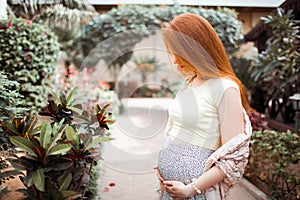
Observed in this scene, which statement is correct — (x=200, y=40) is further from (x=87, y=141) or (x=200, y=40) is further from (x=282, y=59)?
(x=282, y=59)

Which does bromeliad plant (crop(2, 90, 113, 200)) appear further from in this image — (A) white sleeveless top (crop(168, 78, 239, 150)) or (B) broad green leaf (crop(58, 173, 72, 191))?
(A) white sleeveless top (crop(168, 78, 239, 150))

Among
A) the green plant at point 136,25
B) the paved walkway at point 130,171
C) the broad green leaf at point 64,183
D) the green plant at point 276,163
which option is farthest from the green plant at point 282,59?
the broad green leaf at point 64,183

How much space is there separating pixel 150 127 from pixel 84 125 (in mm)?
557

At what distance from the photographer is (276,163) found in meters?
3.12

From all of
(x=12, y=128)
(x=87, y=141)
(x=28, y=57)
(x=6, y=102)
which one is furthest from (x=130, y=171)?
(x=12, y=128)

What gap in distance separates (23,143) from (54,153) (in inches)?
5.3

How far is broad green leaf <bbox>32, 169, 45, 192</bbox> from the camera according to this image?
1.31m

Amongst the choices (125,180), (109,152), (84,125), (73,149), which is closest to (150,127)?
(84,125)

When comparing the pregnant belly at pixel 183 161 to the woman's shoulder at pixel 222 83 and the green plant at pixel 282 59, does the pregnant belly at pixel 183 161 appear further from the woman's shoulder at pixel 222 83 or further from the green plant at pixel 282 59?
the green plant at pixel 282 59

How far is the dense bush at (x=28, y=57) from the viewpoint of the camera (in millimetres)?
4027

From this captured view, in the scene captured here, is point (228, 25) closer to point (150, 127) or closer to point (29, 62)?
point (29, 62)

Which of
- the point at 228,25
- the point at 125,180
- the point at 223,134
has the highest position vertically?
the point at 223,134

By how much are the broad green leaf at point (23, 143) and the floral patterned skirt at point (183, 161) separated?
53 centimetres

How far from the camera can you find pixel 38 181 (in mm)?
1326
